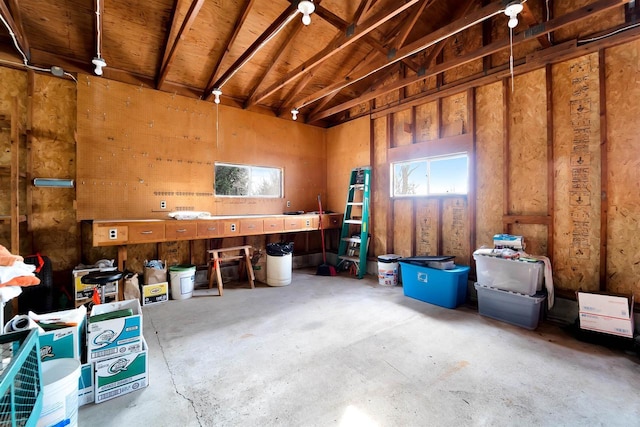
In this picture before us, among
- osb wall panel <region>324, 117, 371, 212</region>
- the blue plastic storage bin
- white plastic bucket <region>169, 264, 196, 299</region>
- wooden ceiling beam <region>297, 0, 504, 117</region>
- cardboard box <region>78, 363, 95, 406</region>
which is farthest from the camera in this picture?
osb wall panel <region>324, 117, 371, 212</region>

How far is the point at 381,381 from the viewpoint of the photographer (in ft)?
6.86

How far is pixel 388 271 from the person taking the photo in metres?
4.54

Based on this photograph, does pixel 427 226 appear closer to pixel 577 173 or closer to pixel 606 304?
pixel 577 173

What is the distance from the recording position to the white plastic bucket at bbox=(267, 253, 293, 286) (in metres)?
4.55

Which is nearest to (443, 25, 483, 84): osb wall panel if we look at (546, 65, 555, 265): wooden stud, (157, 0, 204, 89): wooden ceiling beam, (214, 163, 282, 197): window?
(546, 65, 555, 265): wooden stud

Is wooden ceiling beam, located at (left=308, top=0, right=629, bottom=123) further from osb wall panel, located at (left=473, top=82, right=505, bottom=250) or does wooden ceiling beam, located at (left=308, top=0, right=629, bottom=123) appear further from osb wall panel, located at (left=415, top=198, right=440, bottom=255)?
osb wall panel, located at (left=415, top=198, right=440, bottom=255)

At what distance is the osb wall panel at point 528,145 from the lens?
334 cm

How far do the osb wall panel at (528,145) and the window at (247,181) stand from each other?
3908 mm

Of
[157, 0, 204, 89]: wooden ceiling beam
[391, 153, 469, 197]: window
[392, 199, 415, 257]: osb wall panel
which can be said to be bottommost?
[392, 199, 415, 257]: osb wall panel

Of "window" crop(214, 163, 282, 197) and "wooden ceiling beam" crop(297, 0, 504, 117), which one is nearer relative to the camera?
"wooden ceiling beam" crop(297, 0, 504, 117)

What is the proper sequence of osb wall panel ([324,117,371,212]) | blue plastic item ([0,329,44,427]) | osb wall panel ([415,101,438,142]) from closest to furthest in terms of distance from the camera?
blue plastic item ([0,329,44,427]) < osb wall panel ([415,101,438,142]) < osb wall panel ([324,117,371,212])

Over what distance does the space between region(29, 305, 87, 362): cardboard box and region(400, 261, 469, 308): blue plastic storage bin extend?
3.56 meters

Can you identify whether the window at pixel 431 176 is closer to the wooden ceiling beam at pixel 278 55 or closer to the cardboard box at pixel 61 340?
the wooden ceiling beam at pixel 278 55

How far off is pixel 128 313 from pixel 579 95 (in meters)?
4.86
